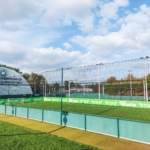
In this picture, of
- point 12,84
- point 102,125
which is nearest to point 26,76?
point 12,84

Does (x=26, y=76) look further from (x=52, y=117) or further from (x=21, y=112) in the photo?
(x=52, y=117)

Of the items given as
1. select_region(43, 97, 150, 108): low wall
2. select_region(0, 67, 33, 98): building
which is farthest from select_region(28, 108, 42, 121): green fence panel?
select_region(0, 67, 33, 98): building

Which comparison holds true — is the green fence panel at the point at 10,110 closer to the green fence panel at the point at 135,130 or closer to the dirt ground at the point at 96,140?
the dirt ground at the point at 96,140

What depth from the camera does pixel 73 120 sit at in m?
14.9

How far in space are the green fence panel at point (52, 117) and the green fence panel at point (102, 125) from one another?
11.3 ft

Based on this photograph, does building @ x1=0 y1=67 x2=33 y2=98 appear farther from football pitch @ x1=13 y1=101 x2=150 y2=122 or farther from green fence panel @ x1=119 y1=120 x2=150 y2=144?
green fence panel @ x1=119 y1=120 x2=150 y2=144

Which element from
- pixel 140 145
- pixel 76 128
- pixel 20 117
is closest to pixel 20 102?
pixel 20 117

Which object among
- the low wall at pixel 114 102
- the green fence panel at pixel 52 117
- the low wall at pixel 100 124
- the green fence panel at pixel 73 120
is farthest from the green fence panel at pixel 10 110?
the low wall at pixel 114 102

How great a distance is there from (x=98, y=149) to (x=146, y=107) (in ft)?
64.9

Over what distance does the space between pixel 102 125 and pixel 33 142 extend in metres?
4.72

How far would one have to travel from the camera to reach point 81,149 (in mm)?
9734

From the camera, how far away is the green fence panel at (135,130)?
10.8 metres

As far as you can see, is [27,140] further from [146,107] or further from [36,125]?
[146,107]

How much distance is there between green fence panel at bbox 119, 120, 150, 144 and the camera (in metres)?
10.8
